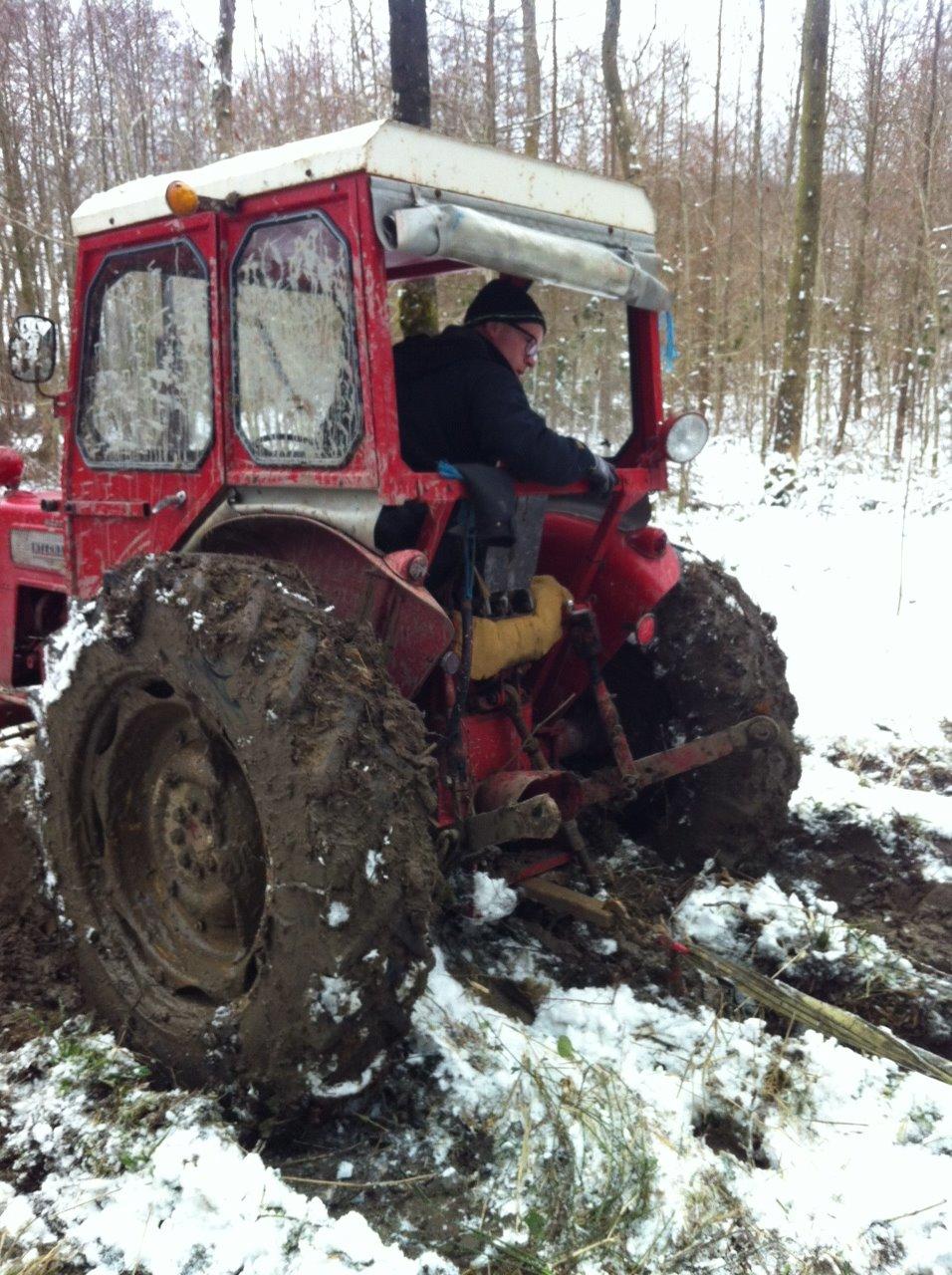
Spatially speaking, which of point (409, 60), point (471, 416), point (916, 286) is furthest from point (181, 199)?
point (916, 286)

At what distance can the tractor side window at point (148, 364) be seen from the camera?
3.30m

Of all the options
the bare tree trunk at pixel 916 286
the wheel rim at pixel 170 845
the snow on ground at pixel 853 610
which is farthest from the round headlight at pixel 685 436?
the bare tree trunk at pixel 916 286

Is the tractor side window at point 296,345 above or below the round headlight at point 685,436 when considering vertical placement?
above

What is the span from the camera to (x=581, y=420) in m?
3.77

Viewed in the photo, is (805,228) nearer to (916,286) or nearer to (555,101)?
(555,101)

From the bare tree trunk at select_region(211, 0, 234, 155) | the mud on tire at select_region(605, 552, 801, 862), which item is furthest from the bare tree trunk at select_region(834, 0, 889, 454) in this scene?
the mud on tire at select_region(605, 552, 801, 862)

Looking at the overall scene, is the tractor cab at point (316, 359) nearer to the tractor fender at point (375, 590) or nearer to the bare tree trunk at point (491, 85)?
the tractor fender at point (375, 590)

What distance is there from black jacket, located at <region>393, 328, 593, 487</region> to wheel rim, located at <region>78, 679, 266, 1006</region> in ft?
3.25

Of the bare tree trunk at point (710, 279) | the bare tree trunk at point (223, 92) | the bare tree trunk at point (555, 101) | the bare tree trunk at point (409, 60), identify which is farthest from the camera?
the bare tree trunk at point (710, 279)

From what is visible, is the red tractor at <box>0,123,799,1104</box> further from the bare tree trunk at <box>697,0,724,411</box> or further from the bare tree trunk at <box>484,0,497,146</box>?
the bare tree trunk at <box>697,0,724,411</box>

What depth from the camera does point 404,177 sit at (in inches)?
111

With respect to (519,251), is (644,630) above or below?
below

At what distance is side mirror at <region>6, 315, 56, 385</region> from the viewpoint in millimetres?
3494

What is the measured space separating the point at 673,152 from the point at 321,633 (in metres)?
19.1
